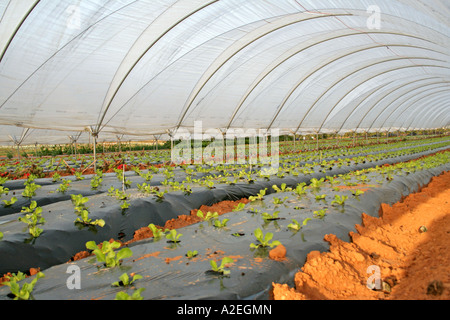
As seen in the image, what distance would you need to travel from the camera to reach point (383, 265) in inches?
126

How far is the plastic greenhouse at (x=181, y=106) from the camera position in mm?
3066

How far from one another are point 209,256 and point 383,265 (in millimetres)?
2078

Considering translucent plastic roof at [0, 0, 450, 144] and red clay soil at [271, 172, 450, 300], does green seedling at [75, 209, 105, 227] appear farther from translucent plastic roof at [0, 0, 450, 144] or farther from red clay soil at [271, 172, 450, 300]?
translucent plastic roof at [0, 0, 450, 144]

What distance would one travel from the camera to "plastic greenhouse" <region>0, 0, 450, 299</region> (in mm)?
3066

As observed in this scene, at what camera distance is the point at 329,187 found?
6473 millimetres

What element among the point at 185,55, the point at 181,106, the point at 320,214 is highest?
the point at 185,55

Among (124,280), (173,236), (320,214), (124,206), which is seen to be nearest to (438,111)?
(320,214)

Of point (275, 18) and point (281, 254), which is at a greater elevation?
point (275, 18)

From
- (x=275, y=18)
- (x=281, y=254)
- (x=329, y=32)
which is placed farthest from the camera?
(x=329, y=32)

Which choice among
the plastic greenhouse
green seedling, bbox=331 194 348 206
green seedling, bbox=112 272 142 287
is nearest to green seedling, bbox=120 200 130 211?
the plastic greenhouse

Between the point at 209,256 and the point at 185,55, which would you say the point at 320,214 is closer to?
the point at 209,256

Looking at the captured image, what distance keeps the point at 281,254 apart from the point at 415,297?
1217mm
